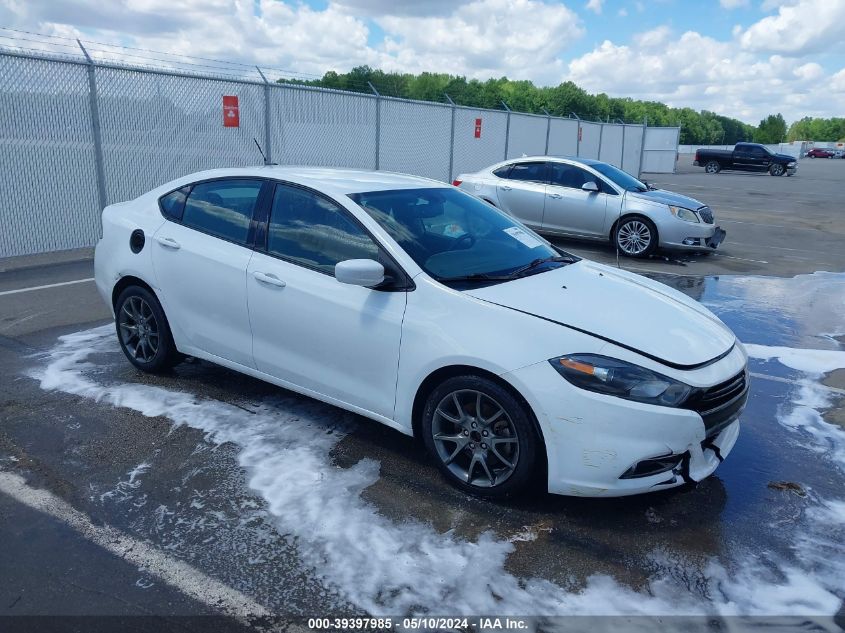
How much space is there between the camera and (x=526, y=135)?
2283 centimetres

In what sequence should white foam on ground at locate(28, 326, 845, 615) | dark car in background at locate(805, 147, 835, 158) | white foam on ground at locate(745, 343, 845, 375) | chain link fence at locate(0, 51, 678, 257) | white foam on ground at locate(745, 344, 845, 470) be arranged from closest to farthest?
white foam on ground at locate(28, 326, 845, 615) → white foam on ground at locate(745, 344, 845, 470) → white foam on ground at locate(745, 343, 845, 375) → chain link fence at locate(0, 51, 678, 257) → dark car in background at locate(805, 147, 835, 158)

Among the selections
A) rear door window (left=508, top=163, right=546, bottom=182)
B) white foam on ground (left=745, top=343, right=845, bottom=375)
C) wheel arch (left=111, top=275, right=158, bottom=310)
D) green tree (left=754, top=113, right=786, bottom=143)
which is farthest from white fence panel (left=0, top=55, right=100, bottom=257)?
green tree (left=754, top=113, right=786, bottom=143)

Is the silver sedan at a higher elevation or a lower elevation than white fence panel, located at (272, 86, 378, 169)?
lower

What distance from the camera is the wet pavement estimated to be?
2945 mm

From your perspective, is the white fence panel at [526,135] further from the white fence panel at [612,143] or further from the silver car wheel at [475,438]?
the silver car wheel at [475,438]

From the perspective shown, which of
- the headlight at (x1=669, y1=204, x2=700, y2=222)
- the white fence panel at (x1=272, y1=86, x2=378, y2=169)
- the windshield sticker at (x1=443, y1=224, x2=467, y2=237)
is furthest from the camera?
the white fence panel at (x1=272, y1=86, x2=378, y2=169)

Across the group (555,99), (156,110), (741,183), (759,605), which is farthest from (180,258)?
(555,99)

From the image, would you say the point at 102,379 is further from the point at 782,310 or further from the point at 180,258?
the point at 782,310

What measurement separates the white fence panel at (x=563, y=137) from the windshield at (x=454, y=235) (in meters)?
20.4

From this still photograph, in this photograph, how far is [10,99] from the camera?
9508mm

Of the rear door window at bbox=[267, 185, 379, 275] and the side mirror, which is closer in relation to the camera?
the side mirror

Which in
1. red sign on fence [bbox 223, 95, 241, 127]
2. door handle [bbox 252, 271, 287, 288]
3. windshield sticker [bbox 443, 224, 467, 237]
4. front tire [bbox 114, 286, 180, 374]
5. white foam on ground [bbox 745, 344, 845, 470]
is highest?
red sign on fence [bbox 223, 95, 241, 127]

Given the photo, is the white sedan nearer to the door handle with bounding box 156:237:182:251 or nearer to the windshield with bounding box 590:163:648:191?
the door handle with bounding box 156:237:182:251

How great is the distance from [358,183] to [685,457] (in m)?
2.52
